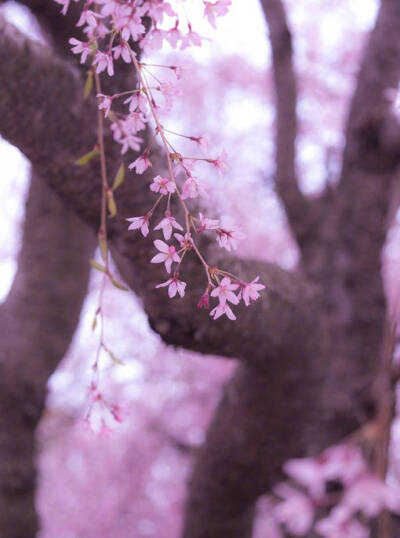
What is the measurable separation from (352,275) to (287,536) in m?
1.17

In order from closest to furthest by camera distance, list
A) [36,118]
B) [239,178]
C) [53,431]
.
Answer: [36,118] < [53,431] < [239,178]

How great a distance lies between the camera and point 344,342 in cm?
247

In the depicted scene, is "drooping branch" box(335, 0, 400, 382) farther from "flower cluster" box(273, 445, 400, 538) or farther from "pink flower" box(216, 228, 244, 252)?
"pink flower" box(216, 228, 244, 252)

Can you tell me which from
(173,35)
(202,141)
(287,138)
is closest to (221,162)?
(202,141)

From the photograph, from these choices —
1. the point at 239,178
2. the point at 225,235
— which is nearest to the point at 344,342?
the point at 225,235

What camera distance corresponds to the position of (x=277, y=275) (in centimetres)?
148

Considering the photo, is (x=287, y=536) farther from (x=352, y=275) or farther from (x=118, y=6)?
(x=118, y=6)

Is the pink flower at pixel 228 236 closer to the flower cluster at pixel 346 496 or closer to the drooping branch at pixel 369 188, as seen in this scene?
the flower cluster at pixel 346 496

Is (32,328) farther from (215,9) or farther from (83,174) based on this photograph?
(215,9)

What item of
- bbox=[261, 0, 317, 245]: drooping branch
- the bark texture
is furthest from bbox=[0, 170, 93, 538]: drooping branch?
bbox=[261, 0, 317, 245]: drooping branch

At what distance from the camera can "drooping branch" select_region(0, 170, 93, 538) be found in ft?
6.97

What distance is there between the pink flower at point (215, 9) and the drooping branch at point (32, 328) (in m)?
1.79

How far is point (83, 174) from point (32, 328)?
1257 mm

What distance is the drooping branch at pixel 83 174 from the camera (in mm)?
1069
